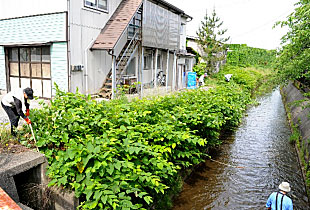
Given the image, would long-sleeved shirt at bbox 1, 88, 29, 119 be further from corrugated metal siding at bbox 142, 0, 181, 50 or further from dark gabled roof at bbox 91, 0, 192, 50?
corrugated metal siding at bbox 142, 0, 181, 50

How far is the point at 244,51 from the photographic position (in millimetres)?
48688

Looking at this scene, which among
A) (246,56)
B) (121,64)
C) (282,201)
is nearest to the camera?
(282,201)

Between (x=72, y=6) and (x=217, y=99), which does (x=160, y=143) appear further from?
(x=72, y=6)

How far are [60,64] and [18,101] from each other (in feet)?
23.3

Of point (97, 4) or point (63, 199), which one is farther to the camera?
point (97, 4)

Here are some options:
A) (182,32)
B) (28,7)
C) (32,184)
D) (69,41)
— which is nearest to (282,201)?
(32,184)

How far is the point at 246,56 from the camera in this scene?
49.1 m

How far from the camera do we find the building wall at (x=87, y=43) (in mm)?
12070

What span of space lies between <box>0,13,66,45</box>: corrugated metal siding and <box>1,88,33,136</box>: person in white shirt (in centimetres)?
678

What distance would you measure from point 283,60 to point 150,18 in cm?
983

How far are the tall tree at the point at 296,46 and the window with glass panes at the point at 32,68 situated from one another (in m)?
11.2

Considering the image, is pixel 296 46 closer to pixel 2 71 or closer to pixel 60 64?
pixel 60 64

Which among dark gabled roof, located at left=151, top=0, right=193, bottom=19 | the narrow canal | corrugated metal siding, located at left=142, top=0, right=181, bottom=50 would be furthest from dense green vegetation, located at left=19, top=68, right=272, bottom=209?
dark gabled roof, located at left=151, top=0, right=193, bottom=19

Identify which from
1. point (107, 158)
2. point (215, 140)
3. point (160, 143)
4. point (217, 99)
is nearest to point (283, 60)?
point (217, 99)
